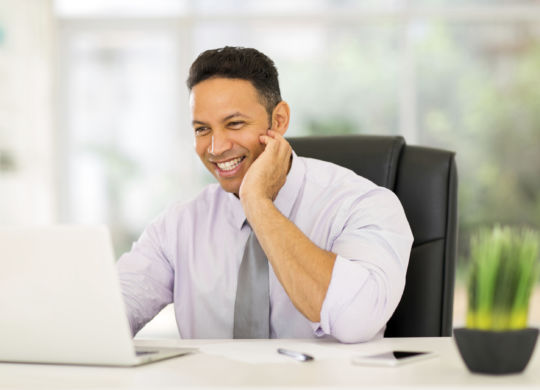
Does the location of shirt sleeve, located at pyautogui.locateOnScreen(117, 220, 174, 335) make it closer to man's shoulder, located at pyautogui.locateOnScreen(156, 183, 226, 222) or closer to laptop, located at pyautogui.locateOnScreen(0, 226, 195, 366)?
man's shoulder, located at pyautogui.locateOnScreen(156, 183, 226, 222)

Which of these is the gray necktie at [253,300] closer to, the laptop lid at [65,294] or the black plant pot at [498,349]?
the laptop lid at [65,294]

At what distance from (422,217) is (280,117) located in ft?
1.41

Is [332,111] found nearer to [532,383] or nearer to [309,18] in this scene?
[309,18]

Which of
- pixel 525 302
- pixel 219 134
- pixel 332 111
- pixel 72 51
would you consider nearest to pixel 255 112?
pixel 219 134

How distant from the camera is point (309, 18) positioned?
15.5 ft

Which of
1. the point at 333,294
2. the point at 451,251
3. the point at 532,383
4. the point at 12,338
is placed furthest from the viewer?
the point at 451,251

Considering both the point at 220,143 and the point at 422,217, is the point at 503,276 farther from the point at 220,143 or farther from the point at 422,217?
the point at 220,143

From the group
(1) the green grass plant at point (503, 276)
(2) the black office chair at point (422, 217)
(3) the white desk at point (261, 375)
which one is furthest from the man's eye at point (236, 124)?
(1) the green grass plant at point (503, 276)

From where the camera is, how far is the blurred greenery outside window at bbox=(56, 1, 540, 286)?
4645 millimetres

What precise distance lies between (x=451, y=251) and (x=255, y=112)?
1.80ft

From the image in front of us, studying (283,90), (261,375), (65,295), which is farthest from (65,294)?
(283,90)

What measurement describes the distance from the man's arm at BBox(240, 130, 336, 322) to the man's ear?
0.75ft

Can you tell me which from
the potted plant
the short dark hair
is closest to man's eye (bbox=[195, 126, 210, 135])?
the short dark hair

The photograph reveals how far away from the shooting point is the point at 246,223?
167 centimetres
